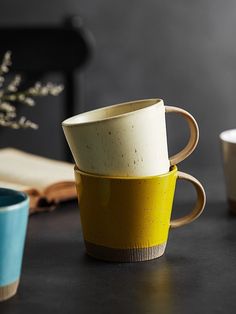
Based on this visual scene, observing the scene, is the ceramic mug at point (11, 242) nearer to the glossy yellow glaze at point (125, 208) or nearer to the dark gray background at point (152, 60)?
the glossy yellow glaze at point (125, 208)

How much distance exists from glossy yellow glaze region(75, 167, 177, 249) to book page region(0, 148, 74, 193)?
25 cm

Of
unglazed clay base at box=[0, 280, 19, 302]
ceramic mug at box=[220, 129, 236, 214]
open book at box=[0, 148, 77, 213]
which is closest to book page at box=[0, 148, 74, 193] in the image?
open book at box=[0, 148, 77, 213]

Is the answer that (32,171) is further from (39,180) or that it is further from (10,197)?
(10,197)

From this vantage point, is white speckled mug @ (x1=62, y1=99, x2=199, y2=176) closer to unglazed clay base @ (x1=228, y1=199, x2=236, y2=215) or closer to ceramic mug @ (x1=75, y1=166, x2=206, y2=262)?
ceramic mug @ (x1=75, y1=166, x2=206, y2=262)

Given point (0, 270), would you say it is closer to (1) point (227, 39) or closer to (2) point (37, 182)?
(2) point (37, 182)

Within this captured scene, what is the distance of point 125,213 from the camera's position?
884mm

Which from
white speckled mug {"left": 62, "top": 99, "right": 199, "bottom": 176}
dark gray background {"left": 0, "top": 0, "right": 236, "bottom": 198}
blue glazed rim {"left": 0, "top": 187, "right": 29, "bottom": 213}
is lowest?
dark gray background {"left": 0, "top": 0, "right": 236, "bottom": 198}

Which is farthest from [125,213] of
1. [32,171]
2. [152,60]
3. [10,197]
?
[152,60]

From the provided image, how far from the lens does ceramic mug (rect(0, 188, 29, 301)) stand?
2.40ft

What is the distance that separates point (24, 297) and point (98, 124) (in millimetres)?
203

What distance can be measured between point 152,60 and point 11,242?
6.55 ft

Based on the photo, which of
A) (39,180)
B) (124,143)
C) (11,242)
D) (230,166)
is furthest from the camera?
(39,180)

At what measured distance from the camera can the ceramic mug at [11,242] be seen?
0.73 metres

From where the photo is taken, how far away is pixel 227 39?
2.73 metres
